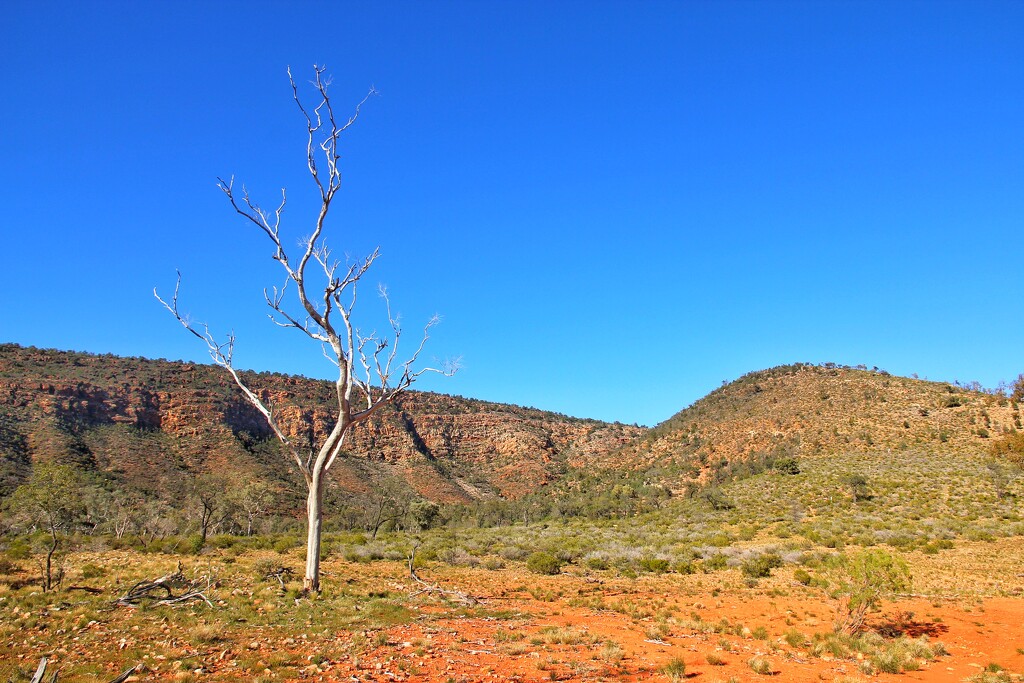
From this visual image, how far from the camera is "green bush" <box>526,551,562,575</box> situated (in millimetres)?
21125

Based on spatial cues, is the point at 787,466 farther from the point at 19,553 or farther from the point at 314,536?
the point at 19,553

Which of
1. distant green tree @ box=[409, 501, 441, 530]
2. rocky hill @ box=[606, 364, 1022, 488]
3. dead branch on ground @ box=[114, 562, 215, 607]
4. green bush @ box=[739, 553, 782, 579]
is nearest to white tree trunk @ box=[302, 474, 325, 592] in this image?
dead branch on ground @ box=[114, 562, 215, 607]

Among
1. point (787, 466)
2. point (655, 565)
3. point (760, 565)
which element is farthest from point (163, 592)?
point (787, 466)

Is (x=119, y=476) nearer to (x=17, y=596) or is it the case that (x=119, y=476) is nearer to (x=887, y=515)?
(x=17, y=596)

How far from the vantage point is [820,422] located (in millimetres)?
55562

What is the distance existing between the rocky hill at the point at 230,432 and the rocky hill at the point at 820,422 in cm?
1663

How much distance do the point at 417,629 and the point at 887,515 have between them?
30.4 meters

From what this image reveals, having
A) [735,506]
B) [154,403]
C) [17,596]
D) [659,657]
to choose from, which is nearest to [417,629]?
[659,657]

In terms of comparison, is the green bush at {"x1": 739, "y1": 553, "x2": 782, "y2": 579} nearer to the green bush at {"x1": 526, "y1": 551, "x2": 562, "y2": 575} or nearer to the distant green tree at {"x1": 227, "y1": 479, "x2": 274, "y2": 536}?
the green bush at {"x1": 526, "y1": 551, "x2": 562, "y2": 575}

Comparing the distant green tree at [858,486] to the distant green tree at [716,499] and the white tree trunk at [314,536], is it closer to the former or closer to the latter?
the distant green tree at [716,499]

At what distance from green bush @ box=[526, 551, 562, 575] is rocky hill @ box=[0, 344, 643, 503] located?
122 feet

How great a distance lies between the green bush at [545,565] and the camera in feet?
69.3

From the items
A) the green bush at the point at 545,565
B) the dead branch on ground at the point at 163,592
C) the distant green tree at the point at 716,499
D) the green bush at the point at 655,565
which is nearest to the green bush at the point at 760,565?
the green bush at the point at 655,565

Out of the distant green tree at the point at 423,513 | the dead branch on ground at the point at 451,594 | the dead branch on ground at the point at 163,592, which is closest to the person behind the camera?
the dead branch on ground at the point at 163,592
